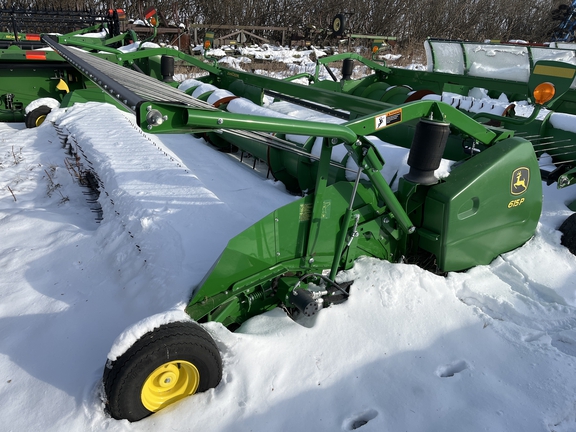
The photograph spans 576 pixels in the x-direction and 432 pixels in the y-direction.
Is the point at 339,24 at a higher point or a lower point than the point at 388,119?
higher

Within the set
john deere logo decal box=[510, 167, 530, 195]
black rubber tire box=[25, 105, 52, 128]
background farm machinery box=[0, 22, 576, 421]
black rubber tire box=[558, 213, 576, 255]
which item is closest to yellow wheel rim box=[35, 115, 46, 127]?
black rubber tire box=[25, 105, 52, 128]

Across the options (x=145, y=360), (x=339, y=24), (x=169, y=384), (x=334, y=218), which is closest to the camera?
(x=145, y=360)

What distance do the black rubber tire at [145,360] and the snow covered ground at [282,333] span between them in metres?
0.09

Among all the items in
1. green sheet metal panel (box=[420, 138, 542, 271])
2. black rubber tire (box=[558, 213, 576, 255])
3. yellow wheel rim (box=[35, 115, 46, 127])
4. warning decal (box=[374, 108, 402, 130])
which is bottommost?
yellow wheel rim (box=[35, 115, 46, 127])

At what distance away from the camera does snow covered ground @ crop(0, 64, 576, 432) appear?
2.21 meters

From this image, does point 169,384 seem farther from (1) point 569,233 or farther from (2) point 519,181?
(1) point 569,233

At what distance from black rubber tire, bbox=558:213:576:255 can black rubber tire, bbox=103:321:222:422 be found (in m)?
3.04

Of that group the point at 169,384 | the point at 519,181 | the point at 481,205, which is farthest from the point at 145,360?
the point at 519,181

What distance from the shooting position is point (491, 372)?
247 centimetres

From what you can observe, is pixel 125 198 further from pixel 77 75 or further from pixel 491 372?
pixel 77 75

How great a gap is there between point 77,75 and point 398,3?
2170 centimetres

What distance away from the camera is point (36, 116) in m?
6.88

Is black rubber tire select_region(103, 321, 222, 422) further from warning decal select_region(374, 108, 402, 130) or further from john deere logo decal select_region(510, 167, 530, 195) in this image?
john deere logo decal select_region(510, 167, 530, 195)

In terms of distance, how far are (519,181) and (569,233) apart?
37.7 inches
